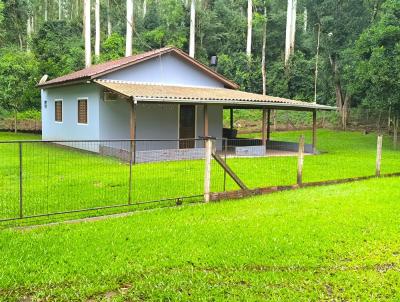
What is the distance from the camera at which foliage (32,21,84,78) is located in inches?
1310

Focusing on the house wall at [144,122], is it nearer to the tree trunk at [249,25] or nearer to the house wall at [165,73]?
the house wall at [165,73]

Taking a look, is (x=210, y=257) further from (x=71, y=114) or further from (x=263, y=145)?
(x=71, y=114)

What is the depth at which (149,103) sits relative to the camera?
17344mm

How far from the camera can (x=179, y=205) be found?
783 cm

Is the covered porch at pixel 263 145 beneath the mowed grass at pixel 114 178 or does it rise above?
above

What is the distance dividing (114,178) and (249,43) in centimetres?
3266

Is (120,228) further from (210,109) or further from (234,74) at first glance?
(234,74)

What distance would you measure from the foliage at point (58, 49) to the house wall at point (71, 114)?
10650 millimetres

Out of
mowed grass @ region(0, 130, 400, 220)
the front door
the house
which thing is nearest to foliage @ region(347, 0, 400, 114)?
the house

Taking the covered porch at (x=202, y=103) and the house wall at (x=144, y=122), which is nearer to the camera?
the covered porch at (x=202, y=103)

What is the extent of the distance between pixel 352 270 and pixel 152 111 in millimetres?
14198

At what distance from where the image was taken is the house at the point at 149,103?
1688cm

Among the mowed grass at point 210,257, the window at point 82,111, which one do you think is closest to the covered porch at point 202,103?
the window at point 82,111

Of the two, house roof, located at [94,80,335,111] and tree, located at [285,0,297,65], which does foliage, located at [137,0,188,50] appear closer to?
tree, located at [285,0,297,65]
